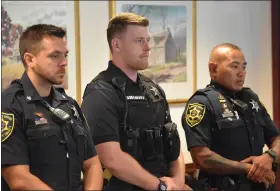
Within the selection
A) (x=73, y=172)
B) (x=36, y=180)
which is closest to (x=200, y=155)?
(x=73, y=172)

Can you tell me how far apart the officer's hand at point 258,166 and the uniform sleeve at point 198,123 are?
0.32 m

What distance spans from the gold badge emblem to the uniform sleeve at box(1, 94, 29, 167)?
1293 mm

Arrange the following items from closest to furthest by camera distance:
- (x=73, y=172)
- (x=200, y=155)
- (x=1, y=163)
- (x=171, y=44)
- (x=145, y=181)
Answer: (x=1, y=163)
(x=73, y=172)
(x=145, y=181)
(x=200, y=155)
(x=171, y=44)

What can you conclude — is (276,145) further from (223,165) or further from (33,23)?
(33,23)

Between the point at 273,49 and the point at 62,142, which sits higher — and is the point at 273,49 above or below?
above

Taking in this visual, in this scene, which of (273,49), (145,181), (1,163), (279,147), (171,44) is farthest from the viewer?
(273,49)

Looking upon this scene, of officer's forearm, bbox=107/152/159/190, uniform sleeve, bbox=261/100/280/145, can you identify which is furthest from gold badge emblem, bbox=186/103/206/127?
officer's forearm, bbox=107/152/159/190

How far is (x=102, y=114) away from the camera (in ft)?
8.54

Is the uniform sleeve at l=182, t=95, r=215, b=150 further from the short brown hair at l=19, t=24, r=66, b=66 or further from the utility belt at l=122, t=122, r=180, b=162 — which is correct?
the short brown hair at l=19, t=24, r=66, b=66

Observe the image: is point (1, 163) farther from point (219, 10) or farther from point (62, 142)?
point (219, 10)

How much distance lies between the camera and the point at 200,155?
10.4 feet

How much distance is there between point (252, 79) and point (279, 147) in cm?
127

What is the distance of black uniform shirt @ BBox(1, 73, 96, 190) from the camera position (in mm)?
2176

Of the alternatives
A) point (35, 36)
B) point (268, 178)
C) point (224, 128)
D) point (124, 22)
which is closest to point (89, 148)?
point (35, 36)
